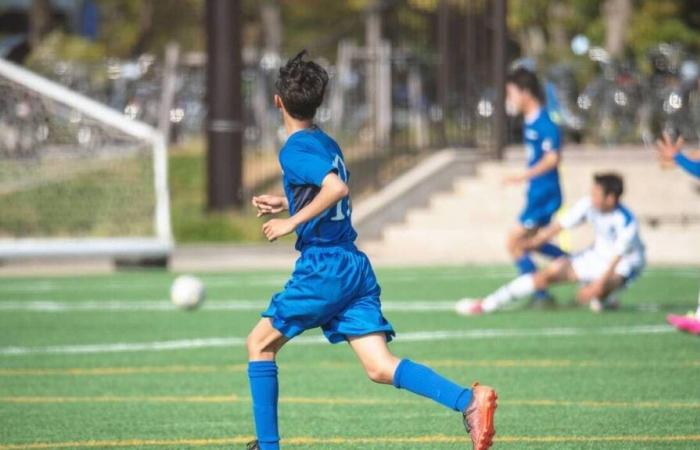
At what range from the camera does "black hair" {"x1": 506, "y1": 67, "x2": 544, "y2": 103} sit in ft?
52.6

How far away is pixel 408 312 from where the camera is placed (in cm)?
1532

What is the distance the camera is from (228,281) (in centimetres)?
1902

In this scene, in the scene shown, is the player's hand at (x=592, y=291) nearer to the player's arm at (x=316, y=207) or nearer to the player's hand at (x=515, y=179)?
the player's hand at (x=515, y=179)

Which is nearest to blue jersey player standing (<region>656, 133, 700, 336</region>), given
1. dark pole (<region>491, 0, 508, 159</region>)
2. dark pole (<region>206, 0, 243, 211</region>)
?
dark pole (<region>491, 0, 508, 159</region>)

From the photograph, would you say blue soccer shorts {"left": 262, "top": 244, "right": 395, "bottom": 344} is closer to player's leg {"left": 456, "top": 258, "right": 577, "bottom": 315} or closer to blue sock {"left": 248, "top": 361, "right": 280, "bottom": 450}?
blue sock {"left": 248, "top": 361, "right": 280, "bottom": 450}

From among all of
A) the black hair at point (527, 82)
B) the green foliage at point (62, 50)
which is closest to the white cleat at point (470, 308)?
the black hair at point (527, 82)

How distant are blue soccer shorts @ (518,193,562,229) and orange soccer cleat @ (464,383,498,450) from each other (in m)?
8.66

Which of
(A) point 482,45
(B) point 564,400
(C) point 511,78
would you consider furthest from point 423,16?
(B) point 564,400

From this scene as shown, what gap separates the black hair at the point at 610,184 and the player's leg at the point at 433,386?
747cm

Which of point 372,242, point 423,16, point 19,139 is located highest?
point 423,16

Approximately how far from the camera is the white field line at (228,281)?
1842cm

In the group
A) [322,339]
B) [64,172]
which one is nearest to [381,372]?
[322,339]

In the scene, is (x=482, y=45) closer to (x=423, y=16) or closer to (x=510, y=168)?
(x=423, y=16)

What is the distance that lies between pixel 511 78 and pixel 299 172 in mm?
8760
